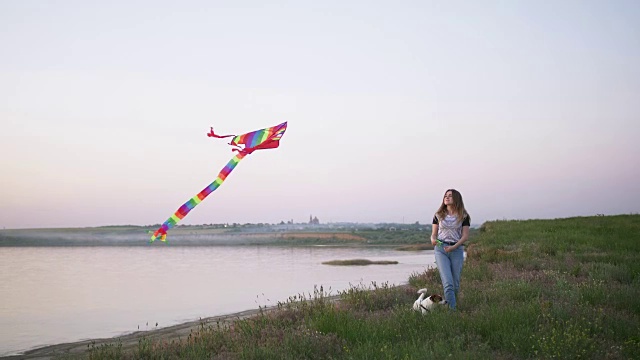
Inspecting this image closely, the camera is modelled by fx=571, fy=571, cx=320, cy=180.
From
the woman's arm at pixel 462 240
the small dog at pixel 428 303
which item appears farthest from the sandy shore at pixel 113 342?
the woman's arm at pixel 462 240

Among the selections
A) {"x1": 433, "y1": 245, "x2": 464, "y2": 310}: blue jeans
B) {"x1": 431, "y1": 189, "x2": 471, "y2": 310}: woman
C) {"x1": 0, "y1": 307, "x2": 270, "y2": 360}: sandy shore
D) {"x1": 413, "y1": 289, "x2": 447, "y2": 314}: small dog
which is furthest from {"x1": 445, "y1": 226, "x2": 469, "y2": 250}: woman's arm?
{"x1": 0, "y1": 307, "x2": 270, "y2": 360}: sandy shore

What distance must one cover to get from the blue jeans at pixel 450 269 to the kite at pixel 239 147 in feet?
11.8

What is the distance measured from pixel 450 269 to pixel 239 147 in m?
4.31

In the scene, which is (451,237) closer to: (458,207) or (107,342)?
(458,207)

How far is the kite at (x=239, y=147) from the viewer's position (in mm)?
8375

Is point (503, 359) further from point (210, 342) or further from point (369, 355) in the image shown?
point (210, 342)

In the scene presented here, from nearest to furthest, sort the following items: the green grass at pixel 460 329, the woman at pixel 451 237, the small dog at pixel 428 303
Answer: the green grass at pixel 460 329, the small dog at pixel 428 303, the woman at pixel 451 237

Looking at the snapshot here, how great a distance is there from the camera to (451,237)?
33.0ft

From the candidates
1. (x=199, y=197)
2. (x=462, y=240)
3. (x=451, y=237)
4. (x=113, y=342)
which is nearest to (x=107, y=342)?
(x=113, y=342)

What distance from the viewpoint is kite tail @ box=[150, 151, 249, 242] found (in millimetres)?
8250

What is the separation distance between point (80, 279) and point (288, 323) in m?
24.2

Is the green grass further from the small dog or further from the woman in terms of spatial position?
the woman

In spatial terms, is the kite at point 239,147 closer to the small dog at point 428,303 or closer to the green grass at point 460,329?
the green grass at point 460,329

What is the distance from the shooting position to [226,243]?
285 feet
